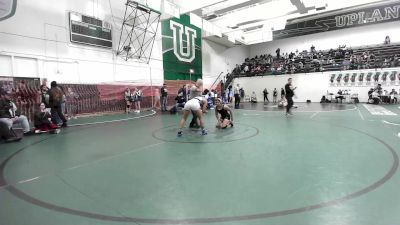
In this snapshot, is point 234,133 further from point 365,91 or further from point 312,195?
point 365,91

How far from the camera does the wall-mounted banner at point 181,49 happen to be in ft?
54.5

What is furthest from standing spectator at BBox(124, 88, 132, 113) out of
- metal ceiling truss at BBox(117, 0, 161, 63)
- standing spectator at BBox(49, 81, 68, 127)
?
standing spectator at BBox(49, 81, 68, 127)

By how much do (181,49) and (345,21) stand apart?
→ 52.8ft

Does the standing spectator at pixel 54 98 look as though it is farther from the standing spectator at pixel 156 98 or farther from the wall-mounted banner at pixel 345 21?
the wall-mounted banner at pixel 345 21

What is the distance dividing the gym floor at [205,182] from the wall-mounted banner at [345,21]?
21.2m

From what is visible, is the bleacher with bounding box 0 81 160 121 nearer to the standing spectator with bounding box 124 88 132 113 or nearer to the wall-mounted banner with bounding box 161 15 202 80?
the standing spectator with bounding box 124 88 132 113

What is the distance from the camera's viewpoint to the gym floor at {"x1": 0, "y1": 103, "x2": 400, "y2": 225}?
2080 mm

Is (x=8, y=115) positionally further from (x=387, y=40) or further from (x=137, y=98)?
(x=387, y=40)

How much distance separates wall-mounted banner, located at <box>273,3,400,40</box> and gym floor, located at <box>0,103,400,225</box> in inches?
836

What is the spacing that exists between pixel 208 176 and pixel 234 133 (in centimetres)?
301

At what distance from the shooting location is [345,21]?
21766 millimetres

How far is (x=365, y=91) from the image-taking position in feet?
58.5

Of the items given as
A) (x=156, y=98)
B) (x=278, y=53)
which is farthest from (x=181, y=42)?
(x=278, y=53)

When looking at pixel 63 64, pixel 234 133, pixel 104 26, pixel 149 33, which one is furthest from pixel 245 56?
pixel 234 133
